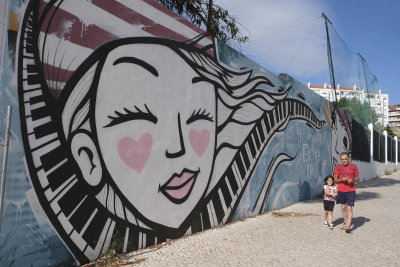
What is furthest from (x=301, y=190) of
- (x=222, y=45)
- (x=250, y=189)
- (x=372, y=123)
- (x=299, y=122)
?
(x=372, y=123)

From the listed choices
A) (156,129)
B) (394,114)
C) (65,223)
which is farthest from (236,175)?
(394,114)

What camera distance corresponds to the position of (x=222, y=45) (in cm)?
566

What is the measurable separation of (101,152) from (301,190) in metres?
6.65

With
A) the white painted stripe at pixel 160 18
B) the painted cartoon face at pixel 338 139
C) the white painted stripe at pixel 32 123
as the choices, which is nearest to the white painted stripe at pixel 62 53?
the white painted stripe at pixel 32 123

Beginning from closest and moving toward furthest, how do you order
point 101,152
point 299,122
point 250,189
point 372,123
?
point 101,152 → point 250,189 → point 299,122 → point 372,123

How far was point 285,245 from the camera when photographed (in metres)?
4.53

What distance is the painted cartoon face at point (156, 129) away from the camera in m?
3.71

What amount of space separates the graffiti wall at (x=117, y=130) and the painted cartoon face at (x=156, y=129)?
1 cm

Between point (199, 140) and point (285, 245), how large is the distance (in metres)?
1.93

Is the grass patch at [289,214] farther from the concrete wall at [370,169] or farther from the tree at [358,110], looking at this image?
the concrete wall at [370,169]

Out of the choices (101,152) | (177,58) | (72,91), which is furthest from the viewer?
(177,58)

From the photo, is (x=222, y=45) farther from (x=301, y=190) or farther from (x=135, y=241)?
(x=301, y=190)

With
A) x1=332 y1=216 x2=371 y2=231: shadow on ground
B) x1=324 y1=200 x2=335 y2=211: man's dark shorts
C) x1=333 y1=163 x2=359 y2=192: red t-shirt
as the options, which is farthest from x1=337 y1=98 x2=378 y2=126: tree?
x1=324 y1=200 x2=335 y2=211: man's dark shorts

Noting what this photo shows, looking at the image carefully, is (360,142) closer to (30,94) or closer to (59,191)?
(59,191)
